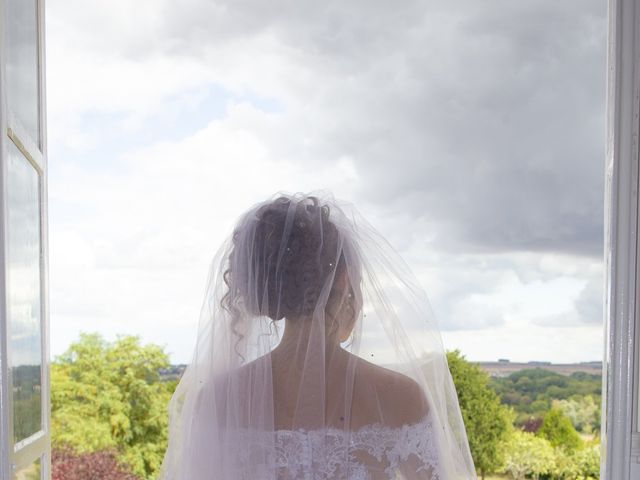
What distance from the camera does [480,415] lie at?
6.54 metres

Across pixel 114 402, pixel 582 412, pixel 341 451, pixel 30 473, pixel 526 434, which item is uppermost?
pixel 341 451

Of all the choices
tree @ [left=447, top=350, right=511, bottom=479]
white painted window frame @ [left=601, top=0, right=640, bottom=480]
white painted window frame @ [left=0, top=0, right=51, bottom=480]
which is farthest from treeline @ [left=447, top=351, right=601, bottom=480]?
white painted window frame @ [left=0, top=0, right=51, bottom=480]

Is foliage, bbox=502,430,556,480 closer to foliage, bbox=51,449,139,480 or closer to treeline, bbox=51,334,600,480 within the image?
treeline, bbox=51,334,600,480

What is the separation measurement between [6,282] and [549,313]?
22.9ft

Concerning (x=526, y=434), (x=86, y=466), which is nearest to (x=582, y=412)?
(x=526, y=434)

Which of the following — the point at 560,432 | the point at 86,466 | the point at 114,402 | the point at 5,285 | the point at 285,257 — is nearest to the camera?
the point at 285,257

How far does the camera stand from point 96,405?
669 cm

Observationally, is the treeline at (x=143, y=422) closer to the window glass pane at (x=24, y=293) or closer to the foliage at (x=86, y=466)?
the foliage at (x=86, y=466)

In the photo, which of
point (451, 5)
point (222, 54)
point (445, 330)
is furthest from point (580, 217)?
point (222, 54)

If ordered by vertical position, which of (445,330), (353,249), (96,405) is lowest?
(96,405)

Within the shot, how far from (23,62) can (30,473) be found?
1.08m

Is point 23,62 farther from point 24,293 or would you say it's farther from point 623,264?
point 623,264

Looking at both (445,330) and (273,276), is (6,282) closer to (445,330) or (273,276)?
(273,276)

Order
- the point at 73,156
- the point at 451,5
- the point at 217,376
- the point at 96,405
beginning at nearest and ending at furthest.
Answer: the point at 217,376
the point at 96,405
the point at 73,156
the point at 451,5
